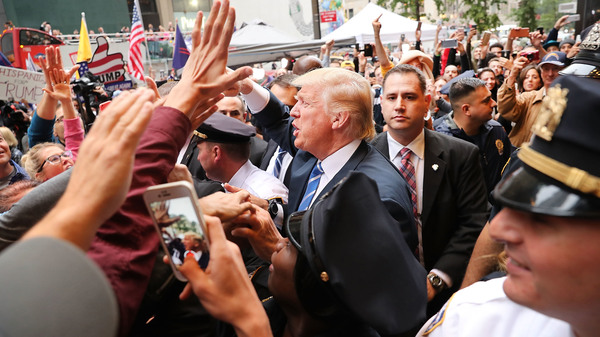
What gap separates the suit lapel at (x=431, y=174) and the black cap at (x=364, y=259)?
1566mm

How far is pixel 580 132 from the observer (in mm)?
904

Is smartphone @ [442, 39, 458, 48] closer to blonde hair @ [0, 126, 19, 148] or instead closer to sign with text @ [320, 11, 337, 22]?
blonde hair @ [0, 126, 19, 148]

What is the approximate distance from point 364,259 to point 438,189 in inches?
68.9

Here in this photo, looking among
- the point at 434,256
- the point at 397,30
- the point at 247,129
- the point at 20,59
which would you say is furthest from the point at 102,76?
the point at 397,30

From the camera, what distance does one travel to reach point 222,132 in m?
2.88

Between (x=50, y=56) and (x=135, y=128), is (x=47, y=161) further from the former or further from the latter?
(x=135, y=128)

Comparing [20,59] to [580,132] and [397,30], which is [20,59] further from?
[397,30]

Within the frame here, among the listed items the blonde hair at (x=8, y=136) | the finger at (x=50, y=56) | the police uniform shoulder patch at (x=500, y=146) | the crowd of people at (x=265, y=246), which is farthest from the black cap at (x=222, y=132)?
the blonde hair at (x=8, y=136)

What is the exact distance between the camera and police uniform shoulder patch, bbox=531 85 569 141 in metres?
0.96

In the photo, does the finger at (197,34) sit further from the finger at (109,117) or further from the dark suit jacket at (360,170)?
the dark suit jacket at (360,170)

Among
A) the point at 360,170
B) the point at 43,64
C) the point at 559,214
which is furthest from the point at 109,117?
the point at 43,64

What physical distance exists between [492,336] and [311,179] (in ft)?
4.68

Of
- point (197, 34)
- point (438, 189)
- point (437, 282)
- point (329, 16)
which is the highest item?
point (329, 16)

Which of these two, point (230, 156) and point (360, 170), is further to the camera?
point (230, 156)
